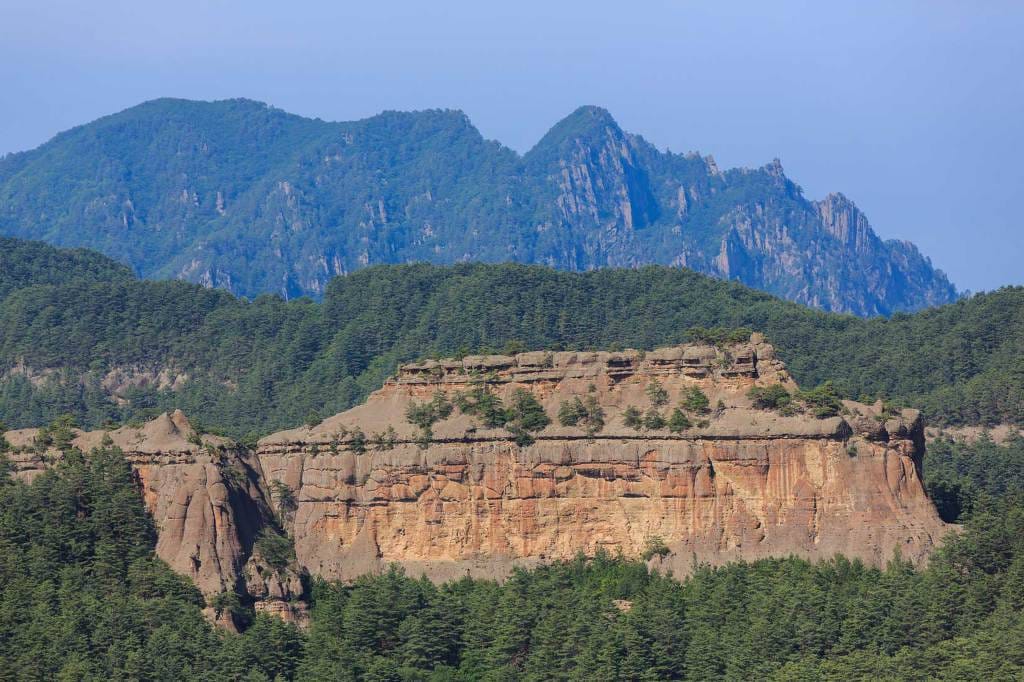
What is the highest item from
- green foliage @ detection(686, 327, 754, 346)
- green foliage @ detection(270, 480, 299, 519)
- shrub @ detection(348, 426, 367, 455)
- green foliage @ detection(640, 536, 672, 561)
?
green foliage @ detection(686, 327, 754, 346)

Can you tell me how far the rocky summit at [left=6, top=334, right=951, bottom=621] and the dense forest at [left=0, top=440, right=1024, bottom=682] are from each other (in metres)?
1.43

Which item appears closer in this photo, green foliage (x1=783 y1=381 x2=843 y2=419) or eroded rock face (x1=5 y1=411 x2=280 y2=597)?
eroded rock face (x1=5 y1=411 x2=280 y2=597)

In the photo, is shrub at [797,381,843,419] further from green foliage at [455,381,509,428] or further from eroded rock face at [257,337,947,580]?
green foliage at [455,381,509,428]

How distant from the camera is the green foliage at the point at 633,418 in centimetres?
9962

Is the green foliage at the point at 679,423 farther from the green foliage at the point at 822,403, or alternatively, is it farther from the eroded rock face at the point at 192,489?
the eroded rock face at the point at 192,489

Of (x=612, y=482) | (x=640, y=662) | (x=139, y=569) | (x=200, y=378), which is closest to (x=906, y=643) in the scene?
(x=640, y=662)

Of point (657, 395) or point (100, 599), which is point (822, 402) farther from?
point (100, 599)

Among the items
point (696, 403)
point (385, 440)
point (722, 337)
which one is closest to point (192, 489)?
point (385, 440)

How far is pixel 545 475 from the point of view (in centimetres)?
10031

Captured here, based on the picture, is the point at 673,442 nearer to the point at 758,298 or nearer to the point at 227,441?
the point at 227,441

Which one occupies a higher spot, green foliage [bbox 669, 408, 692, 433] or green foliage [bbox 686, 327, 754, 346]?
green foliage [bbox 686, 327, 754, 346]

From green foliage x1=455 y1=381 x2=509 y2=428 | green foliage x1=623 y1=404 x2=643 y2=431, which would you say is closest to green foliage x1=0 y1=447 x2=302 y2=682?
green foliage x1=455 y1=381 x2=509 y2=428

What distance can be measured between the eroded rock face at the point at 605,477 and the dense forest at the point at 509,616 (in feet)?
5.61

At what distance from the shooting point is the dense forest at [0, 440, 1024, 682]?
87.4 m
